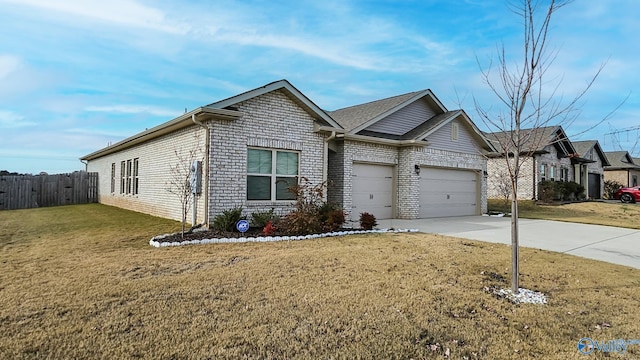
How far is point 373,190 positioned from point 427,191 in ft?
8.68

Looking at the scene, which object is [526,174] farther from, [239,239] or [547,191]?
[239,239]

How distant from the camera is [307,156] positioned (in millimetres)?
11203

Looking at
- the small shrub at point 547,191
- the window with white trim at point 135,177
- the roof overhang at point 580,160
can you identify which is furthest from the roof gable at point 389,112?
the roof overhang at point 580,160

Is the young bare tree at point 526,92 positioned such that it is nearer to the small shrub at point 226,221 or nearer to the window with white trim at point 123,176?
the small shrub at point 226,221

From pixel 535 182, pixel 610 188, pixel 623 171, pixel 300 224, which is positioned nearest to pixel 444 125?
pixel 300 224

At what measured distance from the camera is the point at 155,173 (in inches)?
503

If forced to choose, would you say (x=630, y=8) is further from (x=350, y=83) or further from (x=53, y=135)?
(x=53, y=135)

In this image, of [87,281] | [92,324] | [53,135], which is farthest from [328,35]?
[53,135]

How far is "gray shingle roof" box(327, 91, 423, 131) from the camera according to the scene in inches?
543

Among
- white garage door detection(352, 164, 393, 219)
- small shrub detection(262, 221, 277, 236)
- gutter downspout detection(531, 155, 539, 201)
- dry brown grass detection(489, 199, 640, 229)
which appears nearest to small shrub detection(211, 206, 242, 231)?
small shrub detection(262, 221, 277, 236)

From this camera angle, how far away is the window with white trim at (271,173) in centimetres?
1020

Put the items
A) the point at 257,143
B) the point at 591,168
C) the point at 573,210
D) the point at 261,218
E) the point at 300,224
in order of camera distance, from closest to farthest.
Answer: the point at 300,224
the point at 261,218
the point at 257,143
the point at 573,210
the point at 591,168

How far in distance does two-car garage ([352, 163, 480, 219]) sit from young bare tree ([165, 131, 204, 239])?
5.64 meters

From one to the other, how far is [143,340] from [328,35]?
11.3 m
